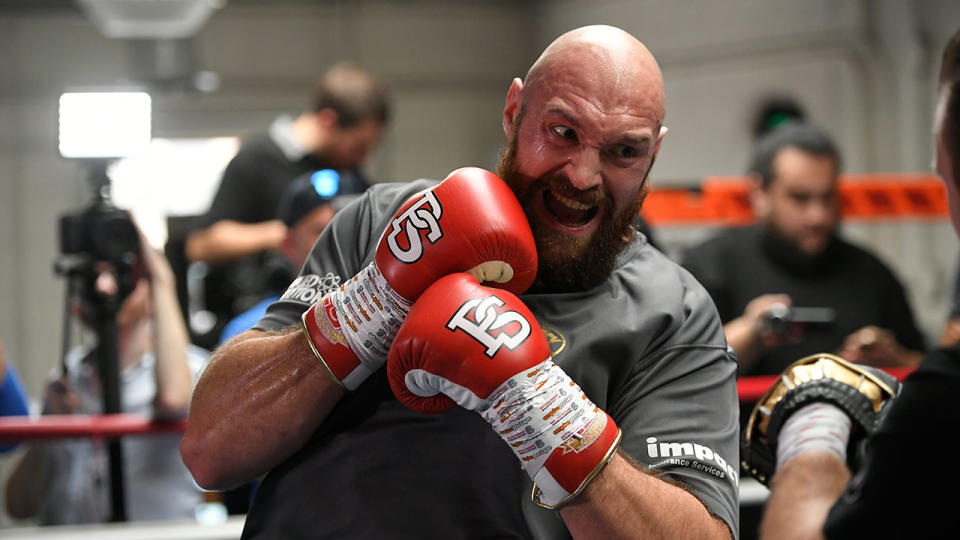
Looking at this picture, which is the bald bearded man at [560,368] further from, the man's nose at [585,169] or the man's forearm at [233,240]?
the man's forearm at [233,240]

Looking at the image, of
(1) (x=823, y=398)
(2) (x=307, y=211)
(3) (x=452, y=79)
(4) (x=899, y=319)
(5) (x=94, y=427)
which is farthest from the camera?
(3) (x=452, y=79)

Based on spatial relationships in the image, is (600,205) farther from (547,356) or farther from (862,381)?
(862,381)

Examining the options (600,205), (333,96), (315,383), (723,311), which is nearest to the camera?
(315,383)

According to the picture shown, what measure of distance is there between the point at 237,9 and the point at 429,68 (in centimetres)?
173

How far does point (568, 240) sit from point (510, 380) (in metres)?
0.34

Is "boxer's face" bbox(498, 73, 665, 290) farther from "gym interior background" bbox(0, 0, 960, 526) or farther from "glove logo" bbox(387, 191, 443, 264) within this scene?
"gym interior background" bbox(0, 0, 960, 526)

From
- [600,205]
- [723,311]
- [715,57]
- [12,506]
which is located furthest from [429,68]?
[600,205]

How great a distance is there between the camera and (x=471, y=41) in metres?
8.95

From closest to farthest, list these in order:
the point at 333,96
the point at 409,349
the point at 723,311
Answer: the point at 409,349
the point at 723,311
the point at 333,96

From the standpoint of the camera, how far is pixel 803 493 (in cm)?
142

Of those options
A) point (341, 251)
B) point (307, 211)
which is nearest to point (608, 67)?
point (341, 251)

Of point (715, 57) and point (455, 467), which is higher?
point (455, 467)

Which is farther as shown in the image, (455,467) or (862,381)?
(862,381)

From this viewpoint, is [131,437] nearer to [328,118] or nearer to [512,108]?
[328,118]
